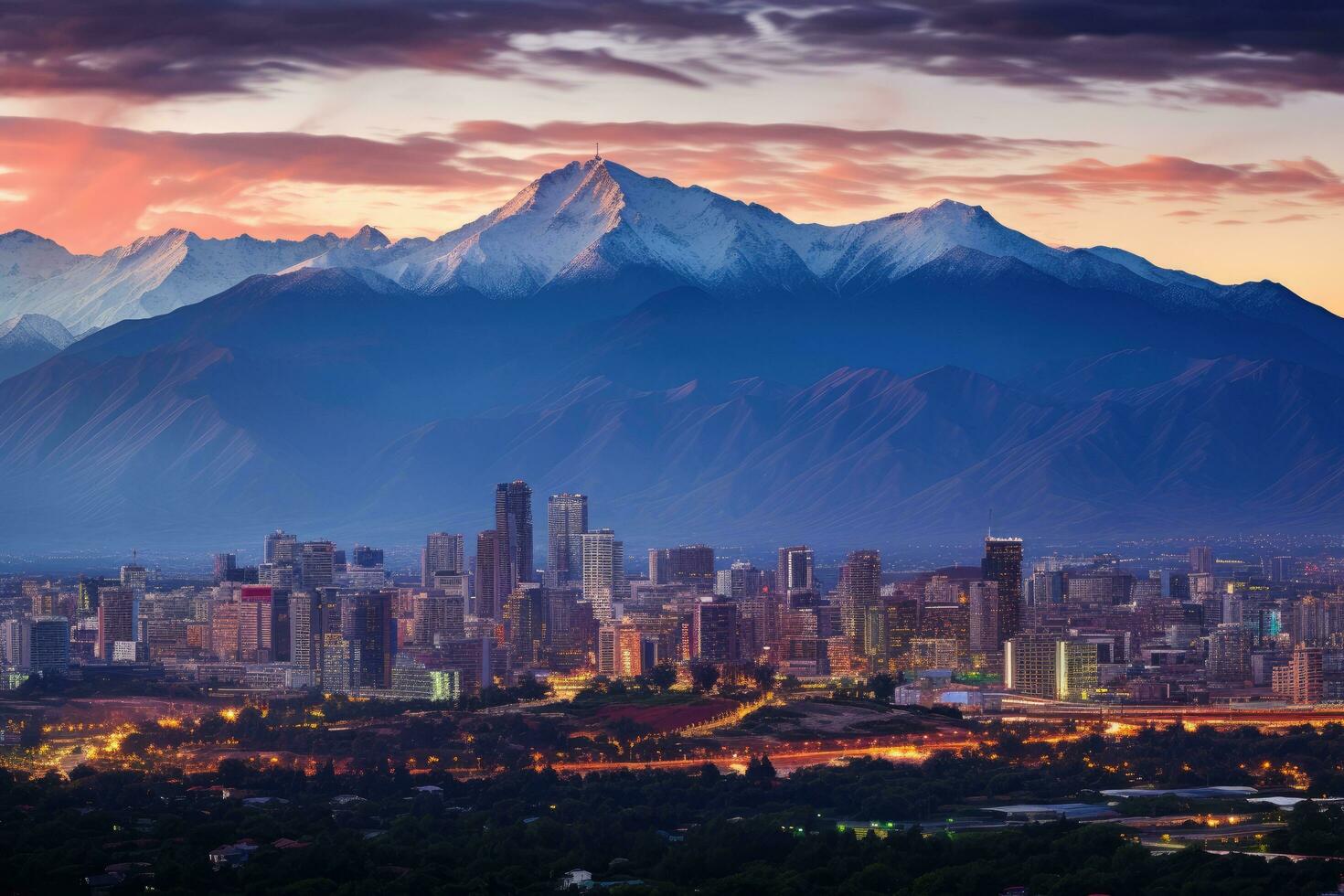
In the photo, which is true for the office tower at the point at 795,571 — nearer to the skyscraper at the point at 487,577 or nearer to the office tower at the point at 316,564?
the skyscraper at the point at 487,577

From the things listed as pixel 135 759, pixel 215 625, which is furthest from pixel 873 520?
pixel 135 759

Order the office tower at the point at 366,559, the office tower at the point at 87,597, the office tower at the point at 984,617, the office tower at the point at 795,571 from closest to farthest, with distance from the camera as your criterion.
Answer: the office tower at the point at 984,617
the office tower at the point at 87,597
the office tower at the point at 795,571
the office tower at the point at 366,559

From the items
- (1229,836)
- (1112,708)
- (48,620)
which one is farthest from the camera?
(48,620)

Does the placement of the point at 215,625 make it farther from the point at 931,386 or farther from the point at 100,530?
the point at 931,386

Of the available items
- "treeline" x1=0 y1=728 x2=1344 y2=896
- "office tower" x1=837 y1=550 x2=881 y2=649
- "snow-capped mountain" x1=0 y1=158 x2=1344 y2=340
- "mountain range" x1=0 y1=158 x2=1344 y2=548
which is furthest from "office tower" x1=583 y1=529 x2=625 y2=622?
"snow-capped mountain" x1=0 y1=158 x2=1344 y2=340

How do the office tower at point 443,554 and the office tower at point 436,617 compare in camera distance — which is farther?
the office tower at point 443,554

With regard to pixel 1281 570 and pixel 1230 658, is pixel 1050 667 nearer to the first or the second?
pixel 1230 658

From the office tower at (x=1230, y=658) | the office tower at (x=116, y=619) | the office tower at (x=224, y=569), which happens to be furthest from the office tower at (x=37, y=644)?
the office tower at (x=1230, y=658)
